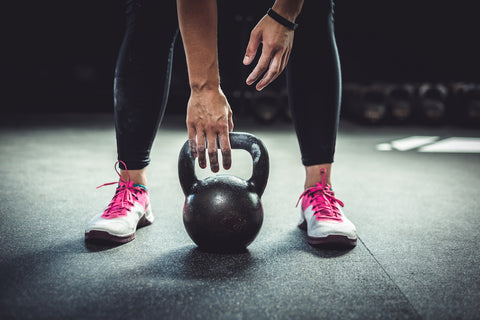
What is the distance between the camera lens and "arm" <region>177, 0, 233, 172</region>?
860 millimetres

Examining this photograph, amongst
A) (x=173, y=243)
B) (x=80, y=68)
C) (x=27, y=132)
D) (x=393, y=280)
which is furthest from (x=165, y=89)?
(x=80, y=68)

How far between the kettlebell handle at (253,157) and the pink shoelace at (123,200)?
222mm

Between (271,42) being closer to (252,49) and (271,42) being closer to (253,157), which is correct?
(252,49)

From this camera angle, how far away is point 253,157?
95 cm

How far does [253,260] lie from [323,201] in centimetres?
30

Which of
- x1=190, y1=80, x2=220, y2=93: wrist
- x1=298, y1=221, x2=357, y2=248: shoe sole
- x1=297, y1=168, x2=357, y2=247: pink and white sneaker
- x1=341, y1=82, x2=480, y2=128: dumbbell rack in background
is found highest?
x1=190, y1=80, x2=220, y2=93: wrist

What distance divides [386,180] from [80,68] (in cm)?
498

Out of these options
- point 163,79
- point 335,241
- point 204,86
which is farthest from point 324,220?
point 163,79

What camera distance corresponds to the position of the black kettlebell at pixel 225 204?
2.95 feet

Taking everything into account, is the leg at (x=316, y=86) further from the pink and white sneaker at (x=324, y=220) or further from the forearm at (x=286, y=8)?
the forearm at (x=286, y=8)

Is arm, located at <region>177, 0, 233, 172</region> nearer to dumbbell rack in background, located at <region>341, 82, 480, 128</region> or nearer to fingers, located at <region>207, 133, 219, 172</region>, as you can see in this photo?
fingers, located at <region>207, 133, 219, 172</region>

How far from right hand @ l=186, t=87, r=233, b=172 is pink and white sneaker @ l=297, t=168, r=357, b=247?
326 mm

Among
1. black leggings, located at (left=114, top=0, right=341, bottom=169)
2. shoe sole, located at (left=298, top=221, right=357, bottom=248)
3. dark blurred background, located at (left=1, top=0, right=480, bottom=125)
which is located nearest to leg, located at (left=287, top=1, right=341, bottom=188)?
black leggings, located at (left=114, top=0, right=341, bottom=169)

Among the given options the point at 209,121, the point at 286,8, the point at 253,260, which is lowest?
the point at 253,260
